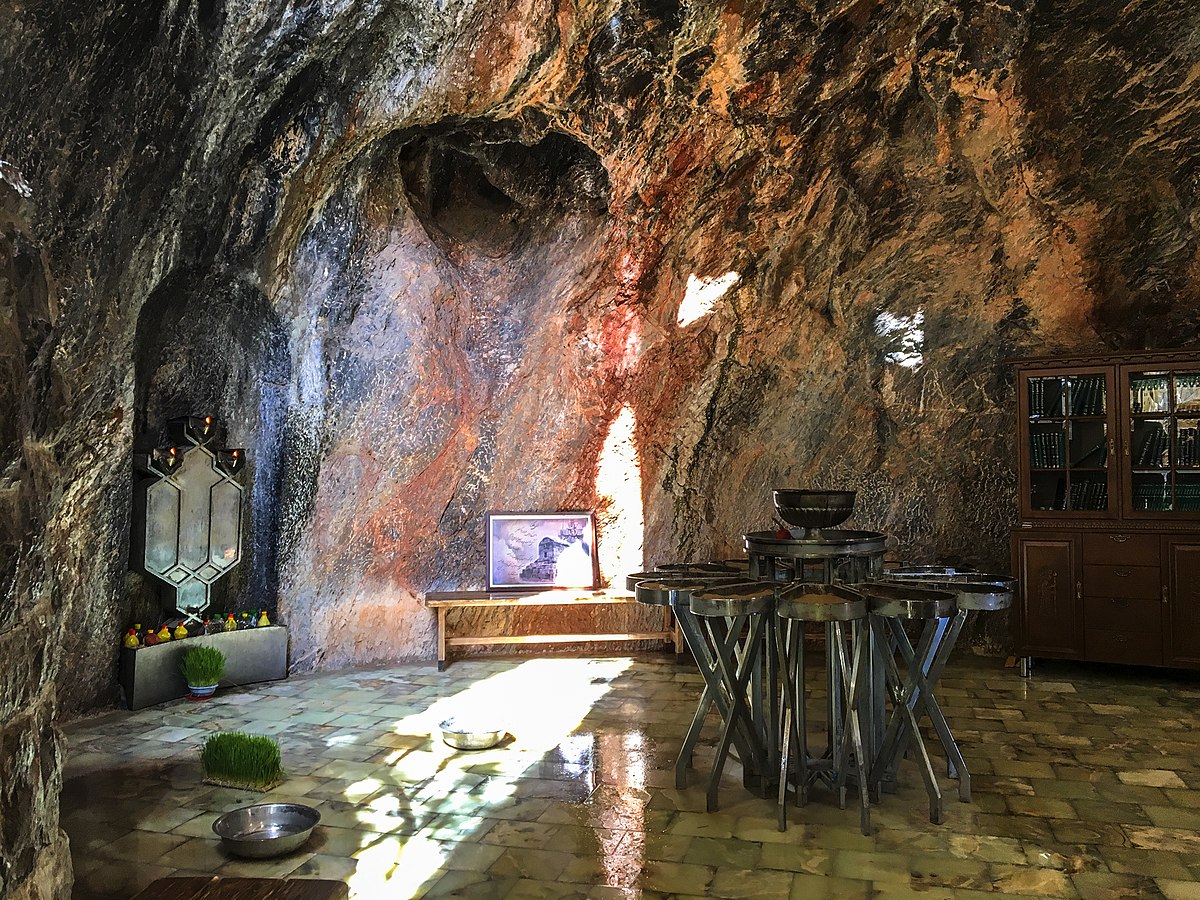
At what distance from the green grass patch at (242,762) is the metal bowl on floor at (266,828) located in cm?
42

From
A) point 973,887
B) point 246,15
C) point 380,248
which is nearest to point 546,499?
point 380,248

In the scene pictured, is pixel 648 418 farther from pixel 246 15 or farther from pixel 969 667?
pixel 246 15

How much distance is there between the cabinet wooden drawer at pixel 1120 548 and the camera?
6148mm

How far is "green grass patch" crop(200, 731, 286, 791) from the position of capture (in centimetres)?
412

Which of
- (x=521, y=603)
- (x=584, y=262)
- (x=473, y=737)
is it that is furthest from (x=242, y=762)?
(x=584, y=262)

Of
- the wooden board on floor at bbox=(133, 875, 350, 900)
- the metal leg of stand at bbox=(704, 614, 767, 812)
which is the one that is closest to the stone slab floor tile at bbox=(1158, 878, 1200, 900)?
the metal leg of stand at bbox=(704, 614, 767, 812)

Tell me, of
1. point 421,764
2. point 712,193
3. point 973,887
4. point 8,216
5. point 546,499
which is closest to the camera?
point 8,216

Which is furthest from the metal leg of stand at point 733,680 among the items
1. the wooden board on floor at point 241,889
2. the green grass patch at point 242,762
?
the green grass patch at point 242,762

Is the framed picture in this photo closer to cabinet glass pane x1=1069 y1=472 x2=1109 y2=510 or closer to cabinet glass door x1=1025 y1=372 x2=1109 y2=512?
cabinet glass door x1=1025 y1=372 x2=1109 y2=512

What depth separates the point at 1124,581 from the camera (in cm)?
621

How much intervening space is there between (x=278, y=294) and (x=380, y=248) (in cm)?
83

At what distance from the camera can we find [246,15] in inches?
172

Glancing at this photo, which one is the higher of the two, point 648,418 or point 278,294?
point 278,294

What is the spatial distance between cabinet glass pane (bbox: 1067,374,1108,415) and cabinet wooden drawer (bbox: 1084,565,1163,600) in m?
1.13
